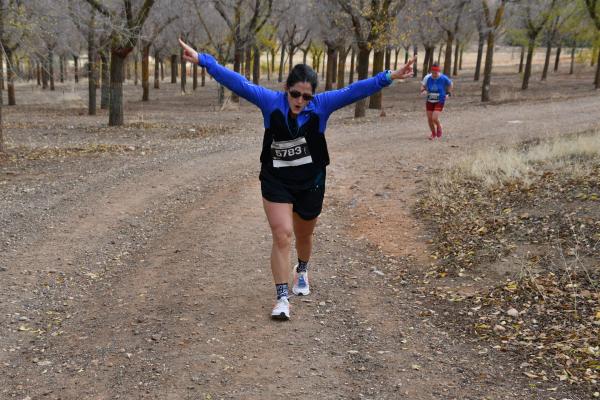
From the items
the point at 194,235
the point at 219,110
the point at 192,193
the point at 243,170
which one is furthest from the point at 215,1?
the point at 194,235

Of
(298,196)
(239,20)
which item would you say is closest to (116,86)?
(239,20)

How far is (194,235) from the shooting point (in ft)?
23.5

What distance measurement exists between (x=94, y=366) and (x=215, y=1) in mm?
22575

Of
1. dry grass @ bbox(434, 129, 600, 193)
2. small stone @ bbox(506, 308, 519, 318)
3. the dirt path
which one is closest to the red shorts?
dry grass @ bbox(434, 129, 600, 193)

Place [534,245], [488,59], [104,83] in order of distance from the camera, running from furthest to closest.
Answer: [104,83] → [488,59] → [534,245]

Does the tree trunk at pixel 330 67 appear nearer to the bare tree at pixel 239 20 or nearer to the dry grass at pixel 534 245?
the bare tree at pixel 239 20

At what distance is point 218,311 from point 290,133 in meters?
1.63

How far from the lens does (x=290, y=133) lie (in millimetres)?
4387

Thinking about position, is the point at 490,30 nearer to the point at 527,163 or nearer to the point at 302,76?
the point at 527,163

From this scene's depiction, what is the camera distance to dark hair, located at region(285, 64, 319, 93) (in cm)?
426

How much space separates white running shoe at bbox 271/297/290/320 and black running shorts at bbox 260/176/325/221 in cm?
69

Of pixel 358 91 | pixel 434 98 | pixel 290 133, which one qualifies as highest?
pixel 358 91

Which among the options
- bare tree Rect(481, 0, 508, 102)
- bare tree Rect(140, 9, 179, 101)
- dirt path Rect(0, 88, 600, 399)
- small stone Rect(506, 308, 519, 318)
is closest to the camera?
dirt path Rect(0, 88, 600, 399)

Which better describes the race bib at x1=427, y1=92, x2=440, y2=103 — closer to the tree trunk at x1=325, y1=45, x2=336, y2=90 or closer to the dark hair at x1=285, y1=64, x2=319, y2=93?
the dark hair at x1=285, y1=64, x2=319, y2=93
